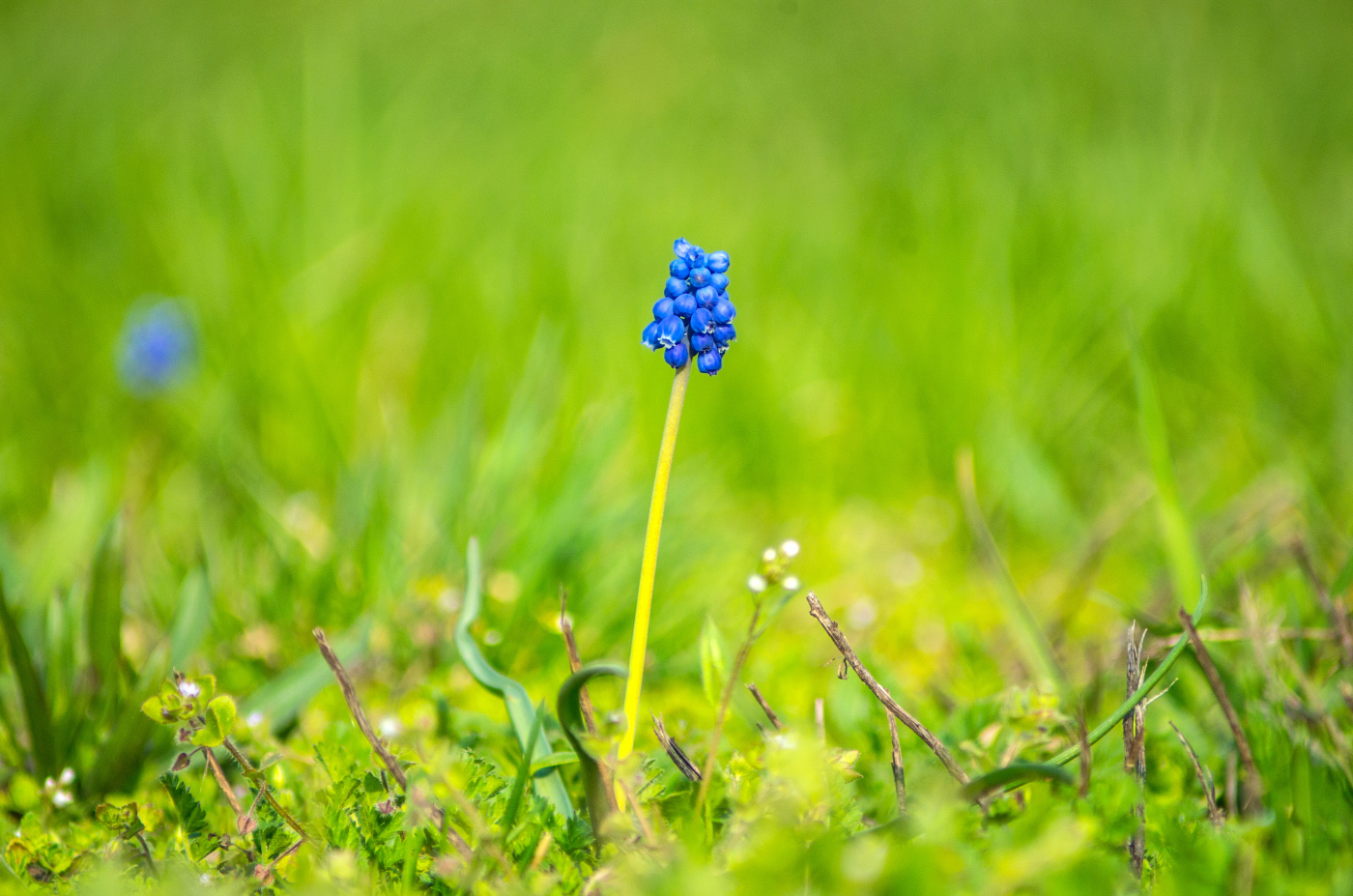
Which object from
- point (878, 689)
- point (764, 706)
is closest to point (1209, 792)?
point (878, 689)

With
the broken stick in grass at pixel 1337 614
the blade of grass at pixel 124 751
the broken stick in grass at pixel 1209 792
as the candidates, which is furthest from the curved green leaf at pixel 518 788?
the broken stick in grass at pixel 1337 614

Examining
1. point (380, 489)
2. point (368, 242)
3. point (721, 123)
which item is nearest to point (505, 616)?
point (380, 489)

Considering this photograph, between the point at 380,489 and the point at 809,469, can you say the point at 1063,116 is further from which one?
the point at 380,489

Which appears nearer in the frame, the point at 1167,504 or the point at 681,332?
the point at 681,332

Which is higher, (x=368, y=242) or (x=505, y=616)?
(x=368, y=242)

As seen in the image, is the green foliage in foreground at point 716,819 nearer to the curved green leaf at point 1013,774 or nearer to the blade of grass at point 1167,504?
the curved green leaf at point 1013,774

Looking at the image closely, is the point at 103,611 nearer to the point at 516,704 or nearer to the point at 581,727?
the point at 516,704

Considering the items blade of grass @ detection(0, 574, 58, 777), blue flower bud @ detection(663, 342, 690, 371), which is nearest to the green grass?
blade of grass @ detection(0, 574, 58, 777)

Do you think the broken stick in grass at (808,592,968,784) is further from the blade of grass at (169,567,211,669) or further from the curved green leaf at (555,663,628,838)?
the blade of grass at (169,567,211,669)
